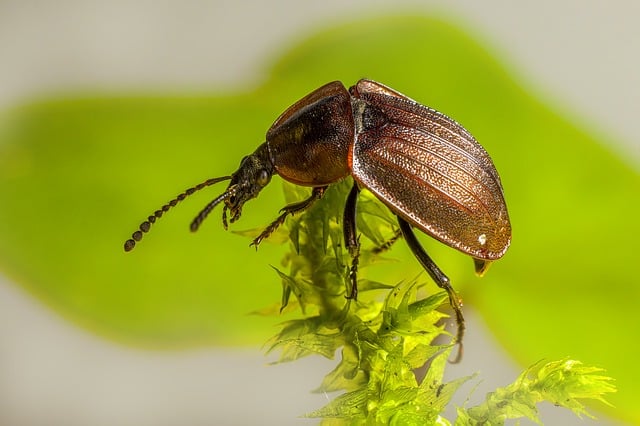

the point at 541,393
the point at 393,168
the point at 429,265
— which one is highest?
the point at 393,168

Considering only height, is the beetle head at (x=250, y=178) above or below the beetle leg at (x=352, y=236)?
above

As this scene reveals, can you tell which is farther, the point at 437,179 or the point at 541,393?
the point at 437,179

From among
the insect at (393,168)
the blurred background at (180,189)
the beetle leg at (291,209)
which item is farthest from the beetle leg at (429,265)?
the blurred background at (180,189)

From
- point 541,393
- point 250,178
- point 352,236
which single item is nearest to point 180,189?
point 250,178

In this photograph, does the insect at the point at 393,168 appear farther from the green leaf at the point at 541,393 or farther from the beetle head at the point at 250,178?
the green leaf at the point at 541,393

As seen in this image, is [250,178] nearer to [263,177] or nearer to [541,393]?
[263,177]

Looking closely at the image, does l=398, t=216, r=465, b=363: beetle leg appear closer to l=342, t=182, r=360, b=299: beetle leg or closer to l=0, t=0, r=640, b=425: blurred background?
l=342, t=182, r=360, b=299: beetle leg
